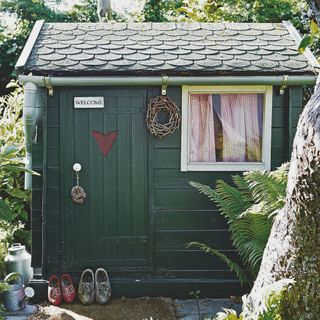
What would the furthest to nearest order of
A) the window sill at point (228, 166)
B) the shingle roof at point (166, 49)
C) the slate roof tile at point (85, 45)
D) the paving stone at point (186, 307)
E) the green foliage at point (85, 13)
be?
the green foliage at point (85, 13)
the slate roof tile at point (85, 45)
the window sill at point (228, 166)
the shingle roof at point (166, 49)
the paving stone at point (186, 307)

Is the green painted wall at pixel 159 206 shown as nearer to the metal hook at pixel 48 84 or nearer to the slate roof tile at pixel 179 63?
the metal hook at pixel 48 84

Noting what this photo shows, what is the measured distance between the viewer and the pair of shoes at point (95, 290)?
190 inches

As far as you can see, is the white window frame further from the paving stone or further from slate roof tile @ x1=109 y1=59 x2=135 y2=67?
the paving stone

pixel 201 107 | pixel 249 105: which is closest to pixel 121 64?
pixel 201 107

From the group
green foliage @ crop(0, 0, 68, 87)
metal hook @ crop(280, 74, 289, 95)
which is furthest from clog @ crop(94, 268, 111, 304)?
green foliage @ crop(0, 0, 68, 87)

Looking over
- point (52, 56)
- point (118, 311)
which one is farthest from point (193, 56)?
point (118, 311)

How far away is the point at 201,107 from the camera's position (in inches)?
201

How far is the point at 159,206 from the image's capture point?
16.6 ft

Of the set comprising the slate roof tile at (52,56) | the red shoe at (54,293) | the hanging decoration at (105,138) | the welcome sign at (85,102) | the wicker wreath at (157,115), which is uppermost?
the slate roof tile at (52,56)

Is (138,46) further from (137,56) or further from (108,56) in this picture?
(108,56)

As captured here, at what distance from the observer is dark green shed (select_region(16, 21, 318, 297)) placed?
195 inches

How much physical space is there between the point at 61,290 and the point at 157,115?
1.94 meters

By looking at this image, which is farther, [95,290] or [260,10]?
[260,10]

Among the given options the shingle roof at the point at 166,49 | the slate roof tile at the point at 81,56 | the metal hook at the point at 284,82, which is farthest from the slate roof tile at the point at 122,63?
the metal hook at the point at 284,82
